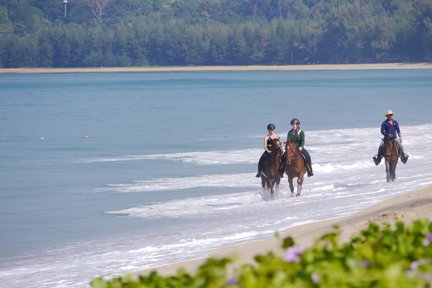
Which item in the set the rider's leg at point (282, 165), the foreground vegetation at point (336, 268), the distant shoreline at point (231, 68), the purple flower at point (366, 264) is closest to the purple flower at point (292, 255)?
the foreground vegetation at point (336, 268)

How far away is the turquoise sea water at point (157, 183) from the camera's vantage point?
1484cm

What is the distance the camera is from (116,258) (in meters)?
13.9

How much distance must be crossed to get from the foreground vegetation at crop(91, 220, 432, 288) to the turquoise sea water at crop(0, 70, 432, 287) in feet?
20.2

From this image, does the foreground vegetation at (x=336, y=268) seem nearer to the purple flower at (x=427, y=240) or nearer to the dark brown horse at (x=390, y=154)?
the purple flower at (x=427, y=240)

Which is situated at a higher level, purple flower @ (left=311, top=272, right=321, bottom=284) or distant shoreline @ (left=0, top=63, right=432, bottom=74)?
purple flower @ (left=311, top=272, right=321, bottom=284)

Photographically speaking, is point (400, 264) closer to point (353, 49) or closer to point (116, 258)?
point (116, 258)

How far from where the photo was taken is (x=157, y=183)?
77.7ft

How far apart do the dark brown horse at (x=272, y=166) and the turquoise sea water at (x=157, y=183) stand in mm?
394

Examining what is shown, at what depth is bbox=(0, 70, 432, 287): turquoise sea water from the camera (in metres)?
14.8

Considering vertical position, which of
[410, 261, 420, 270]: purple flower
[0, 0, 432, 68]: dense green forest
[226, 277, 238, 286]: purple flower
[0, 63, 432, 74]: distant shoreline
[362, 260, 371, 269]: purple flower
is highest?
[362, 260, 371, 269]: purple flower

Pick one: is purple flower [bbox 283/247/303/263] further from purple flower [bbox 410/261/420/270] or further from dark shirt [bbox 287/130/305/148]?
dark shirt [bbox 287/130/305/148]

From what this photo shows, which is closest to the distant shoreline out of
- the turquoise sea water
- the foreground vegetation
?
the turquoise sea water

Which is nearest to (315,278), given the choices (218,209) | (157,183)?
(218,209)

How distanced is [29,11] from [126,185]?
170 m
